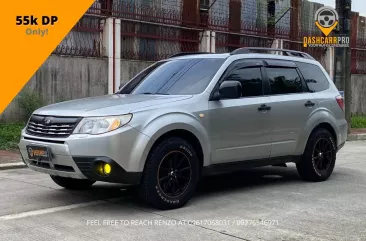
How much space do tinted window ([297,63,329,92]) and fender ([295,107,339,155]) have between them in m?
0.38

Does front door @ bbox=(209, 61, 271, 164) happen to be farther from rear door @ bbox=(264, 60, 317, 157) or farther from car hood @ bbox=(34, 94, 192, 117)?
car hood @ bbox=(34, 94, 192, 117)

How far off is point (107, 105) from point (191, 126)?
0.99 meters

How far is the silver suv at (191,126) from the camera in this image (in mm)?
5430

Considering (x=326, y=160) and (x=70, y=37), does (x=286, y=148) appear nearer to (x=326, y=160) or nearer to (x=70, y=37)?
(x=326, y=160)

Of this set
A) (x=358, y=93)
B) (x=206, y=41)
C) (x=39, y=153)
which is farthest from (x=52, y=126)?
(x=358, y=93)

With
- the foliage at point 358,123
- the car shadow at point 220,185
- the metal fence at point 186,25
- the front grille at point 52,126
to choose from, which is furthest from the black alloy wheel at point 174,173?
the foliage at point 358,123

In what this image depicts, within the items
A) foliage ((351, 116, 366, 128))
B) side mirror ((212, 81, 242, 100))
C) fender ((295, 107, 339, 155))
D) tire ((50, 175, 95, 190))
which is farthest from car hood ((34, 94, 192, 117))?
foliage ((351, 116, 366, 128))

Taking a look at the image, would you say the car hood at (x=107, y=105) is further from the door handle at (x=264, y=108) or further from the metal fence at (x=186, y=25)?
the metal fence at (x=186, y=25)

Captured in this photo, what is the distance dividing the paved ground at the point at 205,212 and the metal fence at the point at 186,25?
23.2 ft

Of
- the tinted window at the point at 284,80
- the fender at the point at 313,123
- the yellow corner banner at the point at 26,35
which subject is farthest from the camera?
the yellow corner banner at the point at 26,35

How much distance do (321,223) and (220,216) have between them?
1.06 meters

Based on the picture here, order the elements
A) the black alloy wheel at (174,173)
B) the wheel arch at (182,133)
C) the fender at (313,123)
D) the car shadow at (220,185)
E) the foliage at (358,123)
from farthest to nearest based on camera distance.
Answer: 1. the foliage at (358,123)
2. the fender at (313,123)
3. the car shadow at (220,185)
4. the black alloy wheel at (174,173)
5. the wheel arch at (182,133)

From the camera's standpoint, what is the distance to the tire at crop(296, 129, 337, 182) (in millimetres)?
7430

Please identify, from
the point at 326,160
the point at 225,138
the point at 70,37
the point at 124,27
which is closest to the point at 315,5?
the point at 124,27
